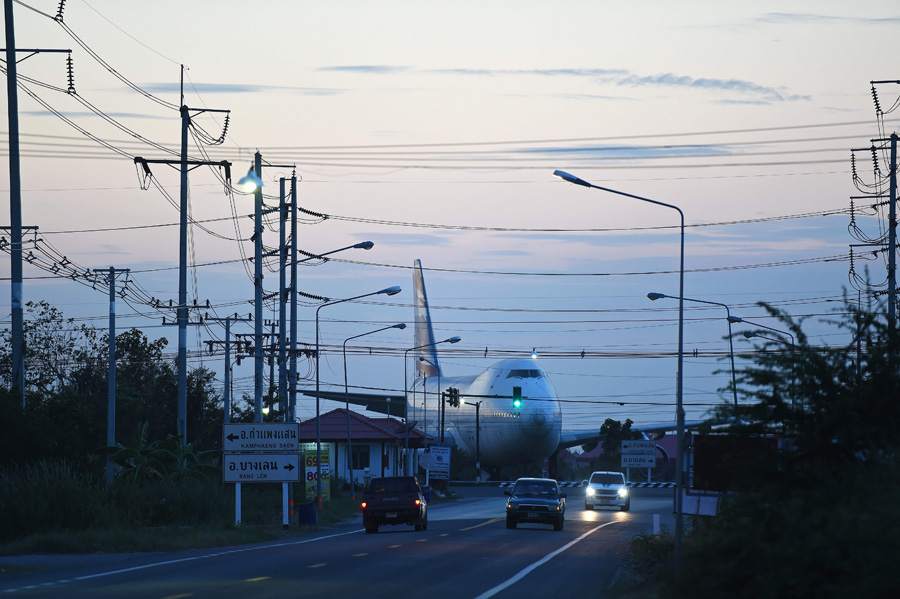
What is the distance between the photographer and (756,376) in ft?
45.9

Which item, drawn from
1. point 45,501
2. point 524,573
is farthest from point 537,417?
point 524,573

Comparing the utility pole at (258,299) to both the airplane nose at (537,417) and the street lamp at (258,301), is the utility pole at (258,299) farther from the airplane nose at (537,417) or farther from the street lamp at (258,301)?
the airplane nose at (537,417)

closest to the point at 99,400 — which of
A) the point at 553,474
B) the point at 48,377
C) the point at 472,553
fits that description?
the point at 48,377

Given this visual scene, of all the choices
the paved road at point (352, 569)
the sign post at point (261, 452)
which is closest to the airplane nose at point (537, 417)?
the paved road at point (352, 569)

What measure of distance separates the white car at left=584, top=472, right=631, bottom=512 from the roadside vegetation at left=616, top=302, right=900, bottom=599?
35232mm

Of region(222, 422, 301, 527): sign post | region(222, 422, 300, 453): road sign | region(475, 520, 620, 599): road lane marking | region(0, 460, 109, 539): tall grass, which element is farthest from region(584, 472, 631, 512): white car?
region(0, 460, 109, 539): tall grass

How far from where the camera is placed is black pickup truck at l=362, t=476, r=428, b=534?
113 feet

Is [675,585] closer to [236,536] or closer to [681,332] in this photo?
[681,332]

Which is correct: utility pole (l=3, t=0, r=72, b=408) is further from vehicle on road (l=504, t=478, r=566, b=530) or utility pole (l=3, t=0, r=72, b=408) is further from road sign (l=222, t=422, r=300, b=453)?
vehicle on road (l=504, t=478, r=566, b=530)

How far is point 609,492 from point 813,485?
128 ft

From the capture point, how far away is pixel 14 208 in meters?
29.1

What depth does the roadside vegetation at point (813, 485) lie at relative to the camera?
9.77 meters

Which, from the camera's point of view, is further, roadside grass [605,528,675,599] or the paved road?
roadside grass [605,528,675,599]

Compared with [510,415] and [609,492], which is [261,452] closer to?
[609,492]
